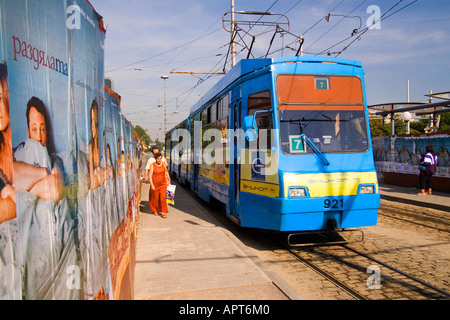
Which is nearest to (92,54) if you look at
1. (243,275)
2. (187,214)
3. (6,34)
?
(6,34)

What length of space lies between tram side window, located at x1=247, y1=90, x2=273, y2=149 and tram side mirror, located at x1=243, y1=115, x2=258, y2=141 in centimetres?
11

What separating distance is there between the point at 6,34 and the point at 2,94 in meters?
0.25

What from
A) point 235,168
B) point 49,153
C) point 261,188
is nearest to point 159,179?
point 235,168

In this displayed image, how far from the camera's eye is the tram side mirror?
6531 mm

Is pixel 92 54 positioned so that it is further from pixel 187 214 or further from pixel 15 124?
pixel 187 214

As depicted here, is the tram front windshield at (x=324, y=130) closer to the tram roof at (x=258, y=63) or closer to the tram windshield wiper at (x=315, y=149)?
the tram windshield wiper at (x=315, y=149)

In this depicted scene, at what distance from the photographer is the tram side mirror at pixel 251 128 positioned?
653cm

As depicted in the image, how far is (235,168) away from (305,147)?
1.86m

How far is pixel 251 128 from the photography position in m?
6.70

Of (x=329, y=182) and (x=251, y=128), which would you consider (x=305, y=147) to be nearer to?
(x=329, y=182)

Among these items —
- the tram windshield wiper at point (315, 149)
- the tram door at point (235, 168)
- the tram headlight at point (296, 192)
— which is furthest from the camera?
the tram door at point (235, 168)

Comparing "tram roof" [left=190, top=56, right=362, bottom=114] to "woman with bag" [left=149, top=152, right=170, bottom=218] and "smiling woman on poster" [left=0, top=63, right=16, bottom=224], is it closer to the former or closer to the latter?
"woman with bag" [left=149, top=152, right=170, bottom=218]

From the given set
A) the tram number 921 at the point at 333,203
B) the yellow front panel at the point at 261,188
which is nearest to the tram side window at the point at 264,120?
the yellow front panel at the point at 261,188

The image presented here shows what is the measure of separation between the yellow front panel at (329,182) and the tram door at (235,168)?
1.58 meters
